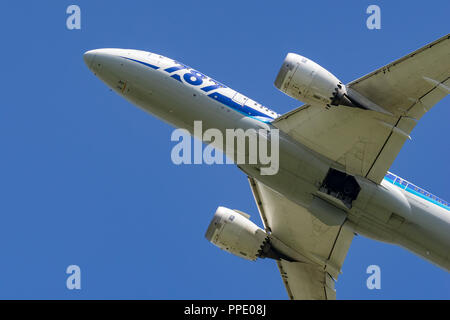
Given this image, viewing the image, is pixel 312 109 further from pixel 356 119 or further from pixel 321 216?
pixel 321 216

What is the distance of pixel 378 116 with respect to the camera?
34750 millimetres

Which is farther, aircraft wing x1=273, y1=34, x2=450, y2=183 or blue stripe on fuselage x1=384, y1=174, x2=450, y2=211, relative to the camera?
blue stripe on fuselage x1=384, y1=174, x2=450, y2=211

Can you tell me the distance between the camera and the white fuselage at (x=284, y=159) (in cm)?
3512

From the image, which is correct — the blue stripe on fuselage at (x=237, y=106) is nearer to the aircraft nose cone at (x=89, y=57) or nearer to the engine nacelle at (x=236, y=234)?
the aircraft nose cone at (x=89, y=57)

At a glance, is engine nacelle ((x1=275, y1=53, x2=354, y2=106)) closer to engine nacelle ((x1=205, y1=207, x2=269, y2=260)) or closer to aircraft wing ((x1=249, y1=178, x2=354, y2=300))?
aircraft wing ((x1=249, y1=178, x2=354, y2=300))


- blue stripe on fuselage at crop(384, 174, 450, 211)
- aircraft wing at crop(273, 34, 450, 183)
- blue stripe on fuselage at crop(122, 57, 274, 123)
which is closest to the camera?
aircraft wing at crop(273, 34, 450, 183)

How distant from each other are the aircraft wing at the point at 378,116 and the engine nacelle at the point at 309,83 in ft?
2.00

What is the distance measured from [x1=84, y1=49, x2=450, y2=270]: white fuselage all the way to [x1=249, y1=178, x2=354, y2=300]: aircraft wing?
394cm

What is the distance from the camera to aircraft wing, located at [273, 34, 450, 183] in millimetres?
33625

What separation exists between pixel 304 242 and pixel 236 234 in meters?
4.18

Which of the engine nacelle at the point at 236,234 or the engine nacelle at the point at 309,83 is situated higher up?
the engine nacelle at the point at 309,83

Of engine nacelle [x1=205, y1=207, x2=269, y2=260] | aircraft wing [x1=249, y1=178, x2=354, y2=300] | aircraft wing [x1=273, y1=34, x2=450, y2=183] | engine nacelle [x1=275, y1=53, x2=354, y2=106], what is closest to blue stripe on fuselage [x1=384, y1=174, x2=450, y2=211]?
aircraft wing [x1=273, y1=34, x2=450, y2=183]

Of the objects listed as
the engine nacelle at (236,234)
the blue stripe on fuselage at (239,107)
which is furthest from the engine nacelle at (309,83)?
the engine nacelle at (236,234)

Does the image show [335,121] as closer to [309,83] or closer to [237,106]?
[309,83]
